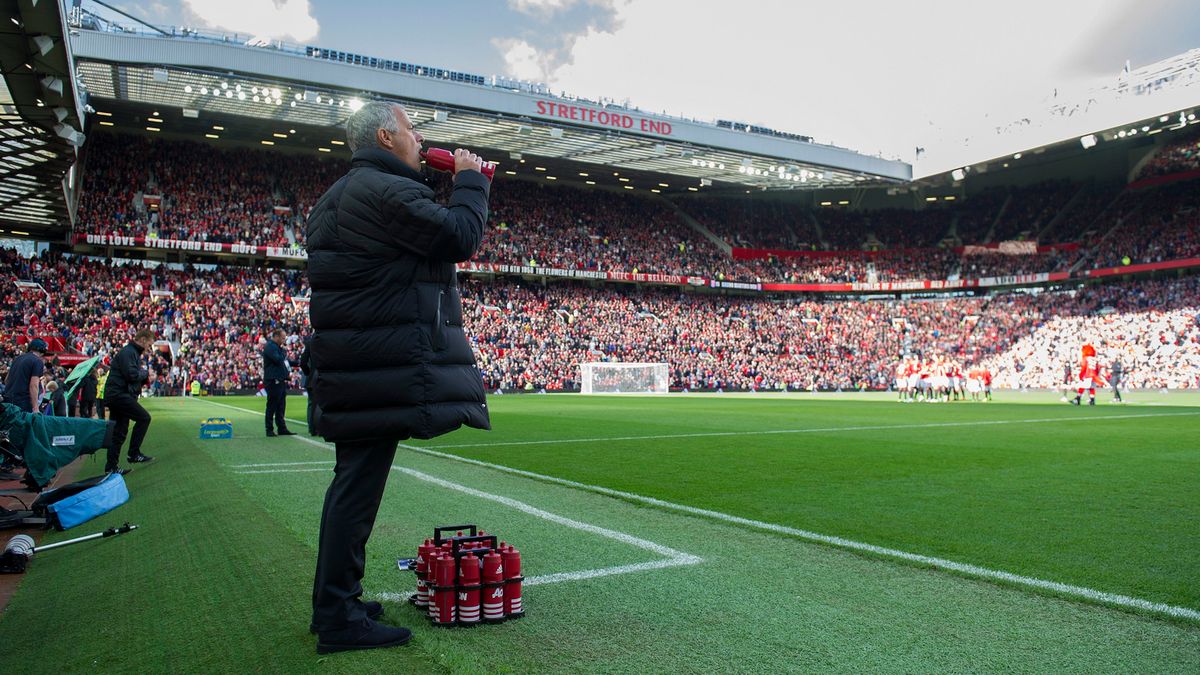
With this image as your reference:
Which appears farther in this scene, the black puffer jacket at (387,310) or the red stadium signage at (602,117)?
the red stadium signage at (602,117)

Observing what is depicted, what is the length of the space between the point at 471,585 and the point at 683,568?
1427mm

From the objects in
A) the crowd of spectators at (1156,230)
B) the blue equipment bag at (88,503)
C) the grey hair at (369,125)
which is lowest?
the blue equipment bag at (88,503)

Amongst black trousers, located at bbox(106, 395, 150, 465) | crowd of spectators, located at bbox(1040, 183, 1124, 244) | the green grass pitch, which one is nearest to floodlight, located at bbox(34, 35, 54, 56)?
black trousers, located at bbox(106, 395, 150, 465)

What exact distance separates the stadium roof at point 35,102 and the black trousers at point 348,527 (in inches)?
437

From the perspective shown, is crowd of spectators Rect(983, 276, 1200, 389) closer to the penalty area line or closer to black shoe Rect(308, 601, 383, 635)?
the penalty area line

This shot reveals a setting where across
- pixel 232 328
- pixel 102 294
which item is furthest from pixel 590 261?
pixel 102 294

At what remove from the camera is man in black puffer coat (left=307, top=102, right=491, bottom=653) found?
301 centimetres

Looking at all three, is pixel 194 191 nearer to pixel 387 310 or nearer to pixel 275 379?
pixel 275 379

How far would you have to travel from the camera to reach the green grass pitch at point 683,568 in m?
2.89


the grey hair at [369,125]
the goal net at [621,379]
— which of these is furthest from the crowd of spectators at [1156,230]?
the grey hair at [369,125]

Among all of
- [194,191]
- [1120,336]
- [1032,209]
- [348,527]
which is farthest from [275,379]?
[1032,209]

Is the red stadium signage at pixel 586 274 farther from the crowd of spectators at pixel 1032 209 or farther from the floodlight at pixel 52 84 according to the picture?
the floodlight at pixel 52 84

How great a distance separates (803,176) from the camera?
165ft

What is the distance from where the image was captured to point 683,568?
13.8 ft
